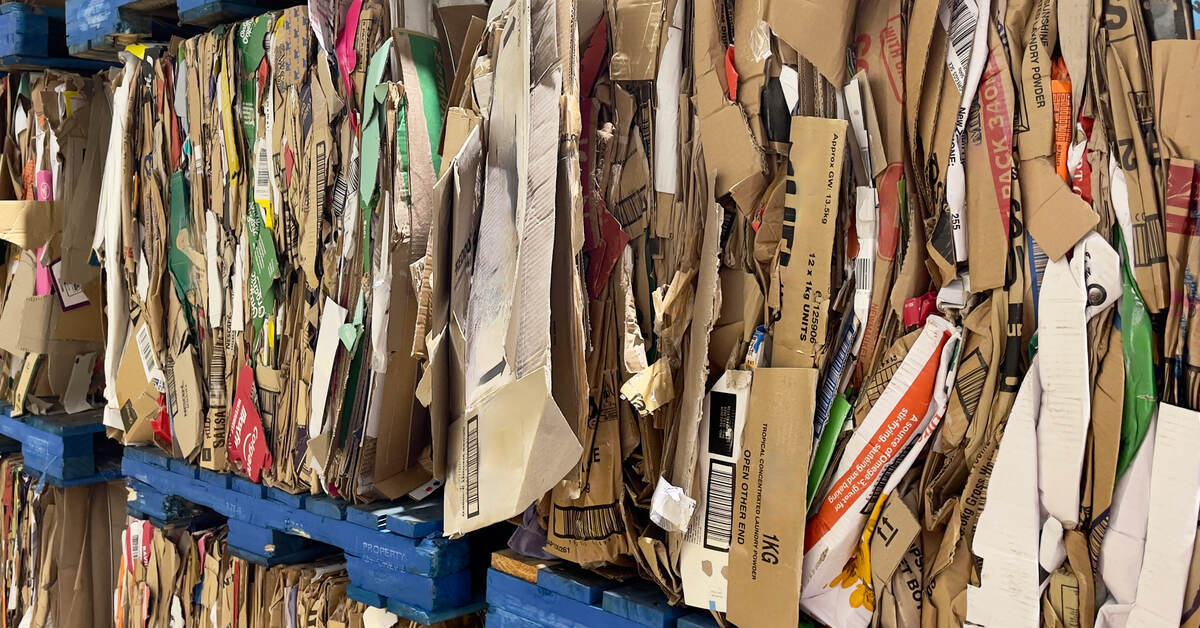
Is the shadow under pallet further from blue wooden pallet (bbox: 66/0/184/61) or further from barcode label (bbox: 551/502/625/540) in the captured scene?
A: blue wooden pallet (bbox: 66/0/184/61)

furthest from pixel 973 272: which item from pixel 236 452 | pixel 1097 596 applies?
pixel 236 452

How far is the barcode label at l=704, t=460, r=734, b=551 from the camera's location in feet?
4.73

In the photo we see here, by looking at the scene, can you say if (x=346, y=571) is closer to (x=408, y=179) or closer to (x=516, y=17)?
(x=408, y=179)

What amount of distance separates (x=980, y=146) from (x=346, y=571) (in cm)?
161

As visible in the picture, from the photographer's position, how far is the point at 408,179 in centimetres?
181

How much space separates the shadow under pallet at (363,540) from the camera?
6.11 ft

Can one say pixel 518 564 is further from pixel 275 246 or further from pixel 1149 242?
pixel 1149 242

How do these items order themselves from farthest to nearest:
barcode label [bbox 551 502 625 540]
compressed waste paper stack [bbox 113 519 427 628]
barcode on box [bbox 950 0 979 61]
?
1. compressed waste paper stack [bbox 113 519 427 628]
2. barcode label [bbox 551 502 625 540]
3. barcode on box [bbox 950 0 979 61]

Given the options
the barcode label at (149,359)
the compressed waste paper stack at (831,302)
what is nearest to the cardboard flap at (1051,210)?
the compressed waste paper stack at (831,302)

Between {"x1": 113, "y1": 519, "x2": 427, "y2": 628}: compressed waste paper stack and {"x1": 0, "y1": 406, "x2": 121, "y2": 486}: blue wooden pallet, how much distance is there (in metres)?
0.46

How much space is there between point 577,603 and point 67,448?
2.10 metres

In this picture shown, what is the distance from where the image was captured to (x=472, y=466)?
160 cm

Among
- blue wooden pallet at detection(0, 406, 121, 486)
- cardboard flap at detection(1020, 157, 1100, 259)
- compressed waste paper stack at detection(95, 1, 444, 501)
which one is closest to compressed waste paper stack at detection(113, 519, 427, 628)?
compressed waste paper stack at detection(95, 1, 444, 501)

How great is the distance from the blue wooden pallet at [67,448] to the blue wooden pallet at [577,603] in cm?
188
